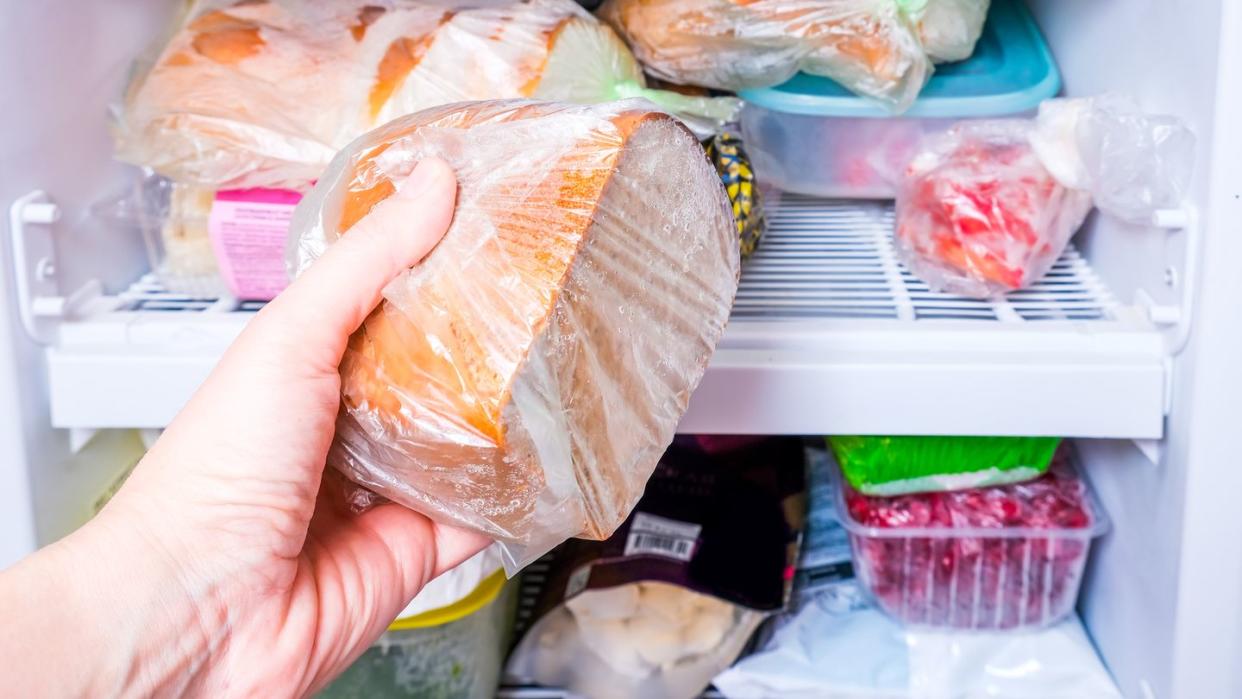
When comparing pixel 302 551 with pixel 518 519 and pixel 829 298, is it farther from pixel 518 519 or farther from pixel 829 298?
pixel 829 298

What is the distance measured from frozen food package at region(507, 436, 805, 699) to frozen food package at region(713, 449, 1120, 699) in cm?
3

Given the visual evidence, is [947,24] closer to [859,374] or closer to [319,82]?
[859,374]

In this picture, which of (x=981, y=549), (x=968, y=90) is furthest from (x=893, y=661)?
(x=968, y=90)

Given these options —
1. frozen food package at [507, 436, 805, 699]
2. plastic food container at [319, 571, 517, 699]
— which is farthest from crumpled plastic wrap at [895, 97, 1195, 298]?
plastic food container at [319, 571, 517, 699]

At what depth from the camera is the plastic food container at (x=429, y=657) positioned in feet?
2.86

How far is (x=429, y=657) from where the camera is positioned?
88cm

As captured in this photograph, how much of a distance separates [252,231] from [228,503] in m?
0.33

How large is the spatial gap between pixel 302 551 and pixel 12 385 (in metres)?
0.27

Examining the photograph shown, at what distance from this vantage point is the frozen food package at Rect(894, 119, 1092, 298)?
83cm

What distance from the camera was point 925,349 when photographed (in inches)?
29.6

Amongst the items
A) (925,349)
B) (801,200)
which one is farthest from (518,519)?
(801,200)

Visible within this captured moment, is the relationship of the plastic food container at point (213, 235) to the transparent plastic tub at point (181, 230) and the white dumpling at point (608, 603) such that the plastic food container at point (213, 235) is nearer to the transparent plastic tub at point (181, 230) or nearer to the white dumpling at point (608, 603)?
the transparent plastic tub at point (181, 230)

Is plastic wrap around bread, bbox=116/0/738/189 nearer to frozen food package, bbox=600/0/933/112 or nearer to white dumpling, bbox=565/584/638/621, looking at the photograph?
frozen food package, bbox=600/0/933/112

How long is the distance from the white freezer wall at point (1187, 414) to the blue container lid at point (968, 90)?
64 mm
